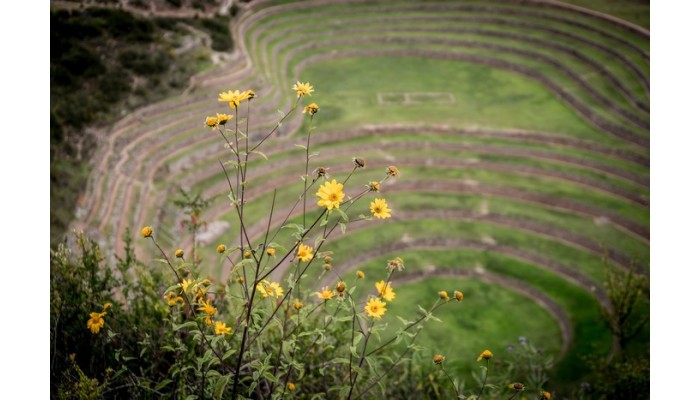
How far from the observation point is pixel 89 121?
762 inches

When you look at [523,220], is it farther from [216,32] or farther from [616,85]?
[216,32]

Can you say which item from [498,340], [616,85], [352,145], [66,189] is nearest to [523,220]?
[498,340]

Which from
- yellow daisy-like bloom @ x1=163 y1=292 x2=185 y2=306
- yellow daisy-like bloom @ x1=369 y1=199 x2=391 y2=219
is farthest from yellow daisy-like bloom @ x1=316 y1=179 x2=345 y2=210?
yellow daisy-like bloom @ x1=163 y1=292 x2=185 y2=306

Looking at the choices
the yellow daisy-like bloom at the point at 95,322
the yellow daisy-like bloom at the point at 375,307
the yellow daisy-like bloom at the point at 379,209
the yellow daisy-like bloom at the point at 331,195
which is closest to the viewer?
the yellow daisy-like bloom at the point at 331,195

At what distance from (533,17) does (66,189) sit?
25.5m

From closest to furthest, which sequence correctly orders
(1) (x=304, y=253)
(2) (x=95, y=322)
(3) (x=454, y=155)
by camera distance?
(1) (x=304, y=253) < (2) (x=95, y=322) < (3) (x=454, y=155)

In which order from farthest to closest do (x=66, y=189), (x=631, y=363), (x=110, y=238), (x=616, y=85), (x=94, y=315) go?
(x=616, y=85)
(x=66, y=189)
(x=110, y=238)
(x=631, y=363)
(x=94, y=315)

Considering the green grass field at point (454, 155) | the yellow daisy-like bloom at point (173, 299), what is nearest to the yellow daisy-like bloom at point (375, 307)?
the yellow daisy-like bloom at point (173, 299)

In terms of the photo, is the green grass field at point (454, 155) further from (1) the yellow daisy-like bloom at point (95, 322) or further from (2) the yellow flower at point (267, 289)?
(1) the yellow daisy-like bloom at point (95, 322)

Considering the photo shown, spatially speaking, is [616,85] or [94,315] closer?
[94,315]

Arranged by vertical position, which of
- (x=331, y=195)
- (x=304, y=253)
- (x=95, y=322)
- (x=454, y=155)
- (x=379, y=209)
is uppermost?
(x=454, y=155)

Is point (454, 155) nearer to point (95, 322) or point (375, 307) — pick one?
point (375, 307)

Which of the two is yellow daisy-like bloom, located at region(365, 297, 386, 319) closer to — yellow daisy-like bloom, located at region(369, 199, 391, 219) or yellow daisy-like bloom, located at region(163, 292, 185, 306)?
yellow daisy-like bloom, located at region(369, 199, 391, 219)

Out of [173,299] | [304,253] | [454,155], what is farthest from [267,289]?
[454,155]
